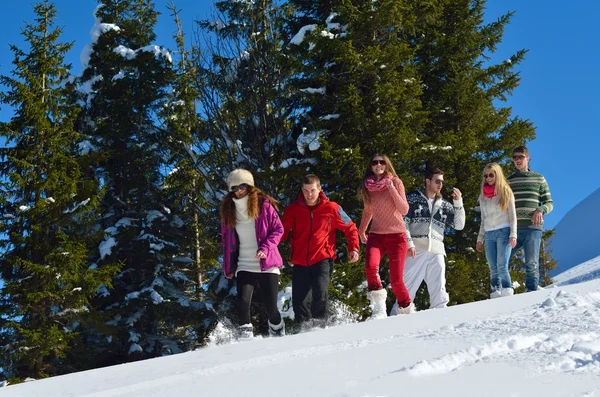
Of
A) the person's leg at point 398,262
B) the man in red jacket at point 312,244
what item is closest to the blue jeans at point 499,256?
the person's leg at point 398,262

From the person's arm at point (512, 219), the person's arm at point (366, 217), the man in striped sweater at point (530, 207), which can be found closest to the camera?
the person's arm at point (366, 217)

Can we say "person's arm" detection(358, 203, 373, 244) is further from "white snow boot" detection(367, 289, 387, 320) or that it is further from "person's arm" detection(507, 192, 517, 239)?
"person's arm" detection(507, 192, 517, 239)

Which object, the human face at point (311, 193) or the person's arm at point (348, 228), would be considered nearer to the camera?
the human face at point (311, 193)

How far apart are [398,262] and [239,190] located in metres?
1.85

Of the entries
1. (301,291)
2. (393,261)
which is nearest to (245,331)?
(301,291)

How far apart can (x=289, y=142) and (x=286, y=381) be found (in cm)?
1108

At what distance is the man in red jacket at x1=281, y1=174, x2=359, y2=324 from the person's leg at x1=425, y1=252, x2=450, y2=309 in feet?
3.44

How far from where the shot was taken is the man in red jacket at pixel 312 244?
6.43 m

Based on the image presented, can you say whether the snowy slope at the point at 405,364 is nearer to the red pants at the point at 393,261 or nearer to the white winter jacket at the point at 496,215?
the red pants at the point at 393,261

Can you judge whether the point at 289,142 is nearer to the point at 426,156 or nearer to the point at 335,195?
the point at 335,195

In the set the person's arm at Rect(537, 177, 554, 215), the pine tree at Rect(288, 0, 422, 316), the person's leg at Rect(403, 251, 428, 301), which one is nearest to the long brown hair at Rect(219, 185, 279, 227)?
the person's leg at Rect(403, 251, 428, 301)

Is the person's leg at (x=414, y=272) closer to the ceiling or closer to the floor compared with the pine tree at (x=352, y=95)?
closer to the floor

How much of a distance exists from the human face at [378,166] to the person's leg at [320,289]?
1.09 metres

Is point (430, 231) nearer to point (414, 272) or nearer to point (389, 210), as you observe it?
point (414, 272)
